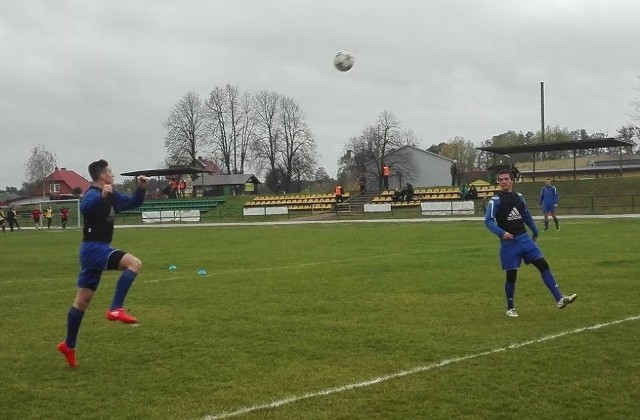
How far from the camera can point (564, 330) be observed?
793 centimetres

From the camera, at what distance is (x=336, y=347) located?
7.42 meters

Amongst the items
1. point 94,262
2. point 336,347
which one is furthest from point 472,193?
point 94,262

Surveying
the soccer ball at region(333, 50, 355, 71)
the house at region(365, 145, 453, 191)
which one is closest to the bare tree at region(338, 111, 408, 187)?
the house at region(365, 145, 453, 191)

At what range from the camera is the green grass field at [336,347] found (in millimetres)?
5473

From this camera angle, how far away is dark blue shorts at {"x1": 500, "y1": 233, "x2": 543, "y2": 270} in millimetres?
9219

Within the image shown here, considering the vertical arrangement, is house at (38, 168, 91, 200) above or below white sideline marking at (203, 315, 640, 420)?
above

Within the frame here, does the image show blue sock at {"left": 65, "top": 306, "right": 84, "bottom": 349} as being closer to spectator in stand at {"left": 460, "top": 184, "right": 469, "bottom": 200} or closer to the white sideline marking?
the white sideline marking

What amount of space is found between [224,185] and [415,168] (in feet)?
85.7

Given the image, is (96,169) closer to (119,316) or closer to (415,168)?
(119,316)

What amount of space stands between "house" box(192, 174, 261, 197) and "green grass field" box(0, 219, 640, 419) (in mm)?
63200

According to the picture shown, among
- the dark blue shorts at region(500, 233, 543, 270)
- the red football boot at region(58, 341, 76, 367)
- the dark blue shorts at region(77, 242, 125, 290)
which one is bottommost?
the red football boot at region(58, 341, 76, 367)

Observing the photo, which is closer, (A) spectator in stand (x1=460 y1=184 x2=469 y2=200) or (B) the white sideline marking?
(B) the white sideline marking

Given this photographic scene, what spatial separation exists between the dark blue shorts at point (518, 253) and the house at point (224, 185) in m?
67.0

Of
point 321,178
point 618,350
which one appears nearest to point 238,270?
point 618,350
